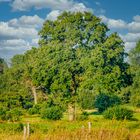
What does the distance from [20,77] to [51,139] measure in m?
76.8

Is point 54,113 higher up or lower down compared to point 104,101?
lower down

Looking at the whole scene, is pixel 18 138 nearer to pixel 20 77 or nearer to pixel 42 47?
pixel 42 47

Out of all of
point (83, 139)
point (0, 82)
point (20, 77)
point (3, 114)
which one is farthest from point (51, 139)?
point (0, 82)

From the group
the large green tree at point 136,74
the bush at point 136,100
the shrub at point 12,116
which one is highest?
the large green tree at point 136,74

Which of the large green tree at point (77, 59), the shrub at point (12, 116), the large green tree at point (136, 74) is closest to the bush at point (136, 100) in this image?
the large green tree at point (136, 74)

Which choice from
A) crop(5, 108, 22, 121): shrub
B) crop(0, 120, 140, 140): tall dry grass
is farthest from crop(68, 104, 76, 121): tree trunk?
crop(0, 120, 140, 140): tall dry grass

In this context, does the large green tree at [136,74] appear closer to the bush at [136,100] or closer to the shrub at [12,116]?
the bush at [136,100]

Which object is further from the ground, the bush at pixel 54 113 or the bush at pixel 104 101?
the bush at pixel 104 101

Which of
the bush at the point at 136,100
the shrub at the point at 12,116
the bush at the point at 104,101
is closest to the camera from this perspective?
the shrub at the point at 12,116

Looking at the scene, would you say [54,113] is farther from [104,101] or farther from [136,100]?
[136,100]

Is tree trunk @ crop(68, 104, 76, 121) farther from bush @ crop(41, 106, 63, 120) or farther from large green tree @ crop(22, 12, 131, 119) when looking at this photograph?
bush @ crop(41, 106, 63, 120)

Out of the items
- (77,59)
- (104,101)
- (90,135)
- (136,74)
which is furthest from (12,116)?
(90,135)

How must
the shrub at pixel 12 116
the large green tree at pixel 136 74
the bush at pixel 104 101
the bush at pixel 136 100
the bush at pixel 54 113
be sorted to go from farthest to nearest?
the bush at pixel 136 100, the large green tree at pixel 136 74, the bush at pixel 104 101, the shrub at pixel 12 116, the bush at pixel 54 113

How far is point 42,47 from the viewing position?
2197 inches
